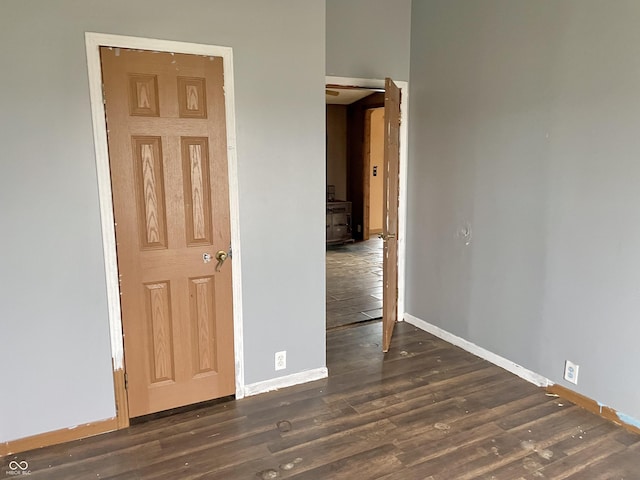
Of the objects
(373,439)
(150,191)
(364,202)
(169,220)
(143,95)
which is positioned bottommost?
(373,439)

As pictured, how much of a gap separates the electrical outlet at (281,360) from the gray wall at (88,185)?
48 mm

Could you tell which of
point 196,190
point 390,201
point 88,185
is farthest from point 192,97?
point 390,201

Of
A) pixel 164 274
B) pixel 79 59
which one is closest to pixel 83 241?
pixel 164 274

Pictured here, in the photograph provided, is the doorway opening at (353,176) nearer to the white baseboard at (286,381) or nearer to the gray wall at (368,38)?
the gray wall at (368,38)

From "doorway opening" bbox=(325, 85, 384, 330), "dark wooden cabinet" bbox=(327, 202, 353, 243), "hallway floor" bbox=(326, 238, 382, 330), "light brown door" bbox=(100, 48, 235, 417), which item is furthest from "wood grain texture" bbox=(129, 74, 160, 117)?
"dark wooden cabinet" bbox=(327, 202, 353, 243)

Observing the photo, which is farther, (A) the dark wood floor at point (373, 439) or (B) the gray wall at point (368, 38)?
(B) the gray wall at point (368, 38)

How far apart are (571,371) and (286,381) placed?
5.94 ft

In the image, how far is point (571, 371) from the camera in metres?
2.86

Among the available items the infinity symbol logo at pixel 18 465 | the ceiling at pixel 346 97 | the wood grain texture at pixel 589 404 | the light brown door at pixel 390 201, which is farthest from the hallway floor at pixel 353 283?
the ceiling at pixel 346 97

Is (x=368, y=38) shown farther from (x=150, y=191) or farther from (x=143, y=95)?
(x=150, y=191)

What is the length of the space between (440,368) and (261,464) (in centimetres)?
159

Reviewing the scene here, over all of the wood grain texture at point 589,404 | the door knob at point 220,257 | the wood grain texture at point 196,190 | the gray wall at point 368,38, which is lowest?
the wood grain texture at point 589,404

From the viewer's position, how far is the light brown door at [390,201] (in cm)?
343

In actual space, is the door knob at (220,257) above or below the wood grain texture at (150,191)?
below
